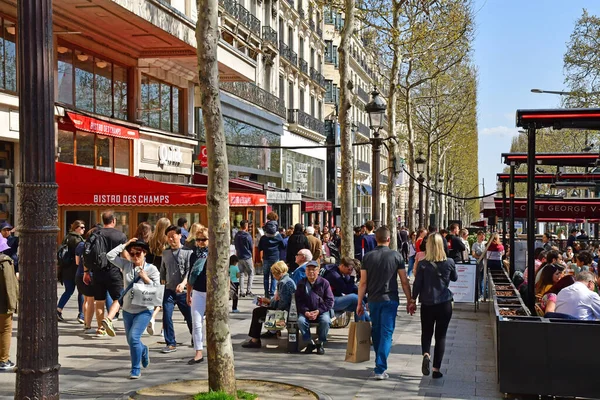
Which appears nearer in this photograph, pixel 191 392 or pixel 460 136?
pixel 191 392

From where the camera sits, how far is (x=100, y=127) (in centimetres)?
1981

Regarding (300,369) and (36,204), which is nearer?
(36,204)

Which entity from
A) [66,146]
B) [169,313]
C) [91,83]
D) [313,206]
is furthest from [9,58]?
[313,206]

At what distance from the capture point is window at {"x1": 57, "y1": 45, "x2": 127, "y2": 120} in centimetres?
1878

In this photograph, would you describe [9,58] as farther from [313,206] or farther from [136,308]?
[313,206]

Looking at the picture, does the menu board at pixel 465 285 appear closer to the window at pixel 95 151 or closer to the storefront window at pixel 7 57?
the window at pixel 95 151

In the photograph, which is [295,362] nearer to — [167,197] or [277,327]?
[277,327]

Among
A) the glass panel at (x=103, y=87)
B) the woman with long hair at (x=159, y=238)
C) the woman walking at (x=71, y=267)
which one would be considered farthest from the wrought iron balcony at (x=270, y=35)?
the woman with long hair at (x=159, y=238)

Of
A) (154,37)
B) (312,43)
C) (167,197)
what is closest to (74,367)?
(167,197)

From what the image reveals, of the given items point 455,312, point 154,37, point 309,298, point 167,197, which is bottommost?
point 455,312

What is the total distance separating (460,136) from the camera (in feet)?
189

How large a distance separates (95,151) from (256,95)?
15.1 metres

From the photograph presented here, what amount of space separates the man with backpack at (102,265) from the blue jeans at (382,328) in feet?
14.2

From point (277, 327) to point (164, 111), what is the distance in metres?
15.1
